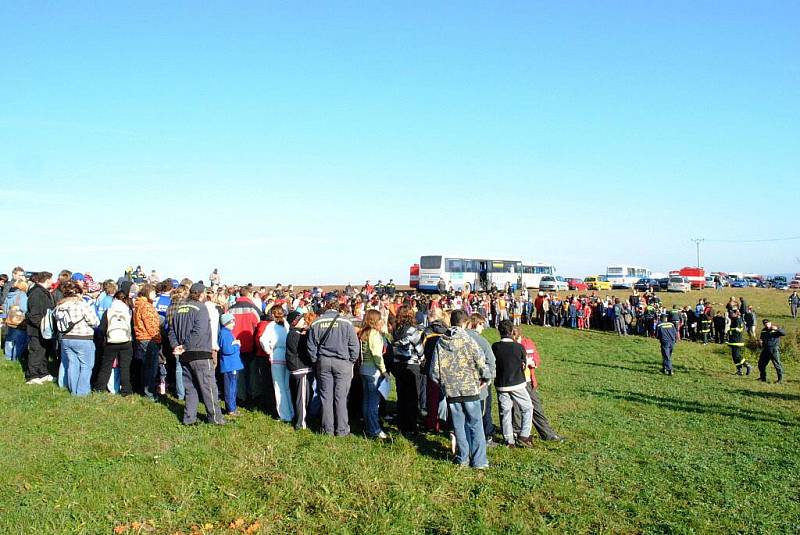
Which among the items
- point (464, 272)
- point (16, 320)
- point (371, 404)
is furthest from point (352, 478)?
point (464, 272)

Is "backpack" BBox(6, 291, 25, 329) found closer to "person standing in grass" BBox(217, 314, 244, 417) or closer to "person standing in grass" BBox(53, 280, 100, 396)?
"person standing in grass" BBox(53, 280, 100, 396)

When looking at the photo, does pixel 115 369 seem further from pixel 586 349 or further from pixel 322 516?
pixel 586 349

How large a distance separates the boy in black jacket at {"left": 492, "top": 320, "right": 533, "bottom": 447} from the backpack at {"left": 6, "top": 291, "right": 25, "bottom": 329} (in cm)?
833

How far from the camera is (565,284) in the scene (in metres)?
58.1

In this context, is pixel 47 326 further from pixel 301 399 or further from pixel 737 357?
pixel 737 357

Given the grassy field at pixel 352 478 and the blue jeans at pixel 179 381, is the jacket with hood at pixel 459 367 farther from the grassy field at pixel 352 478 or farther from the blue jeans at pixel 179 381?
the blue jeans at pixel 179 381

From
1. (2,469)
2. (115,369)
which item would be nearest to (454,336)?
(2,469)

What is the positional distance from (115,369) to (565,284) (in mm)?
52843

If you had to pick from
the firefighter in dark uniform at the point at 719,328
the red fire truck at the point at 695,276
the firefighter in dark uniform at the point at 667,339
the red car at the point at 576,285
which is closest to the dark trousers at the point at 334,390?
the firefighter in dark uniform at the point at 667,339

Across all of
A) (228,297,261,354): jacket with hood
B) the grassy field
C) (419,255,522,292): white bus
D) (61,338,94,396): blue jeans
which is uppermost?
(419,255,522,292): white bus

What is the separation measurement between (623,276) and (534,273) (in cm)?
1634

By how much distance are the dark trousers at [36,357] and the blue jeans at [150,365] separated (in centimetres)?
186

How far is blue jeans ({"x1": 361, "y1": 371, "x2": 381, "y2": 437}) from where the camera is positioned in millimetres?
7938

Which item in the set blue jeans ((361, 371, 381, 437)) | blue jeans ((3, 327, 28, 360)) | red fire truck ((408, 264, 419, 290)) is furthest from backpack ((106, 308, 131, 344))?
red fire truck ((408, 264, 419, 290))
